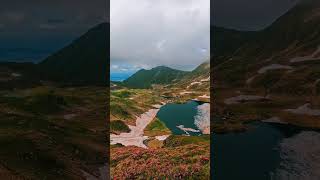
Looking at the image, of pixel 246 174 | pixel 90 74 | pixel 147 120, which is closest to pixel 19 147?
pixel 90 74

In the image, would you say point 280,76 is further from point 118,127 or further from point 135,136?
point 118,127

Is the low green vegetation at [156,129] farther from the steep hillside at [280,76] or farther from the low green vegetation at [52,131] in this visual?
the low green vegetation at [52,131]

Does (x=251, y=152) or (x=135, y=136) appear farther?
(x=135, y=136)

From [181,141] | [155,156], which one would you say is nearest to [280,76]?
[155,156]

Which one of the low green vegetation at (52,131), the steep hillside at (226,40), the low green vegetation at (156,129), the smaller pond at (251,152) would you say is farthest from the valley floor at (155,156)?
the steep hillside at (226,40)

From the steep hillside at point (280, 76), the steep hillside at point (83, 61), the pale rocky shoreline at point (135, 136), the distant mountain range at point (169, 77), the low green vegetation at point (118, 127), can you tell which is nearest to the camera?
the steep hillside at point (83, 61)

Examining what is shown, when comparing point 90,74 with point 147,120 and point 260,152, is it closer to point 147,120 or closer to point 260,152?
point 260,152

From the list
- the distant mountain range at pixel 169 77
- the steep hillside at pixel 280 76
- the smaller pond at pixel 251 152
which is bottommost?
the smaller pond at pixel 251 152
